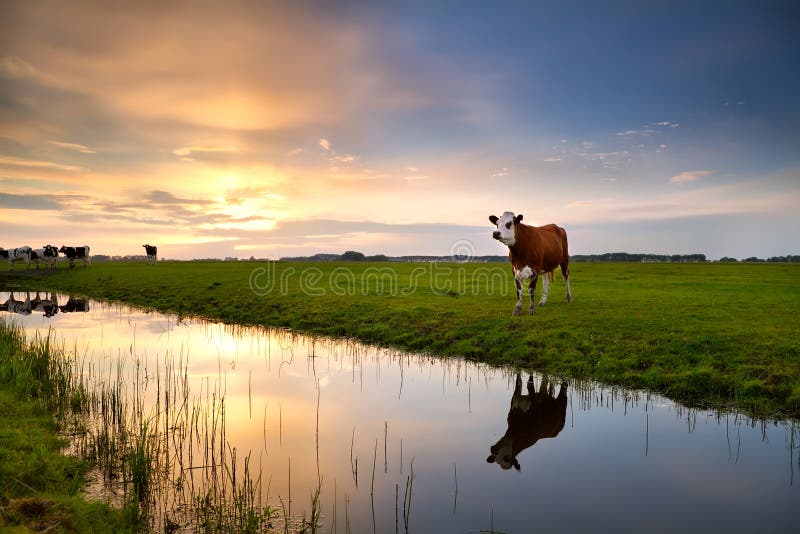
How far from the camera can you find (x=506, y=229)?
21188 millimetres

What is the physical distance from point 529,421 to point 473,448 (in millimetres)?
2217

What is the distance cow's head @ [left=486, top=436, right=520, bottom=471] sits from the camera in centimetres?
857

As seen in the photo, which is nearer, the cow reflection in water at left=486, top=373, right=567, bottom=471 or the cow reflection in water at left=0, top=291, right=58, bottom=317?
the cow reflection in water at left=486, top=373, right=567, bottom=471

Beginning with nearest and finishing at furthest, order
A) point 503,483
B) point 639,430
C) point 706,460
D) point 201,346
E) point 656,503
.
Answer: point 656,503 < point 503,483 < point 706,460 < point 639,430 < point 201,346

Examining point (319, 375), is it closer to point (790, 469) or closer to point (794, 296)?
point (790, 469)

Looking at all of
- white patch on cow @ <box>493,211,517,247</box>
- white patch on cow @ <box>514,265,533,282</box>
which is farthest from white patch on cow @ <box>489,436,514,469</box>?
white patch on cow @ <box>514,265,533,282</box>

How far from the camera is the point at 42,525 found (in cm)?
568

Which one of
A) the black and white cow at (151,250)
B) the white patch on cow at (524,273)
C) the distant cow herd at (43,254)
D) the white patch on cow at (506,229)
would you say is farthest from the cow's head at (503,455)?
the black and white cow at (151,250)

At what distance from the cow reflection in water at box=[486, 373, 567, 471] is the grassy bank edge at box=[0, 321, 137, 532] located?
20.9ft

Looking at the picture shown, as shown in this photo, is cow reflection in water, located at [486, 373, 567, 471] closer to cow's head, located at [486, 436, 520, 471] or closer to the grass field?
cow's head, located at [486, 436, 520, 471]

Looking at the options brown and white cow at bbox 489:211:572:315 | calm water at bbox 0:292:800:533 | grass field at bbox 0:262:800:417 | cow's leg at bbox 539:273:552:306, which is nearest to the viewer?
calm water at bbox 0:292:800:533

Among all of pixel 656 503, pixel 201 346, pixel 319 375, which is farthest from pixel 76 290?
pixel 656 503

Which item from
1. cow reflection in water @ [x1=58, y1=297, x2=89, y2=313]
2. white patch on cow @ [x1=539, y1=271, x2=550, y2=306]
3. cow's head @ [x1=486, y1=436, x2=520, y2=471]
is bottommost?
cow's head @ [x1=486, y1=436, x2=520, y2=471]

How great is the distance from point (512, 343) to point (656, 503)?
10169 millimetres
